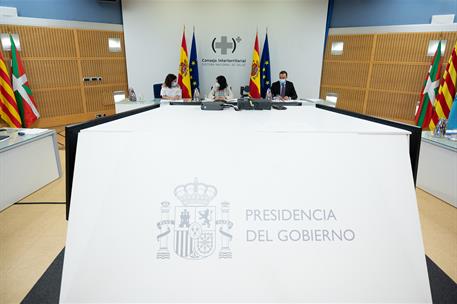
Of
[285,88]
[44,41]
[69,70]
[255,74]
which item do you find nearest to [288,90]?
[285,88]

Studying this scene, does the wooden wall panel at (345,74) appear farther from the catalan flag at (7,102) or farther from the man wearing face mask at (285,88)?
the catalan flag at (7,102)

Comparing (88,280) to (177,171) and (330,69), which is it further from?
(330,69)

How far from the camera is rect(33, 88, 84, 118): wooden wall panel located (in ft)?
19.0

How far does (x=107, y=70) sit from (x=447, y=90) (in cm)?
705

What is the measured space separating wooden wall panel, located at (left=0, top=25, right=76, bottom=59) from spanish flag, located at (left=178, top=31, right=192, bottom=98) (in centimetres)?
232

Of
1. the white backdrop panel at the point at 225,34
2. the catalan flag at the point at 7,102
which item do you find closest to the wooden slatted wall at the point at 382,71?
the white backdrop panel at the point at 225,34

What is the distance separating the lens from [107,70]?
645 centimetres

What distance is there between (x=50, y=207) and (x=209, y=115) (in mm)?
2535

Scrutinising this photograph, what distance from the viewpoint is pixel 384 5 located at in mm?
5828

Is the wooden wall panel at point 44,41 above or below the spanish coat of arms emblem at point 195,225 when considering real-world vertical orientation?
above

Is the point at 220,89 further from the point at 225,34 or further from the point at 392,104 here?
the point at 392,104

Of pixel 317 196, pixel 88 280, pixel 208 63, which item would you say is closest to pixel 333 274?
pixel 317 196

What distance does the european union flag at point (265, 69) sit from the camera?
634 centimetres

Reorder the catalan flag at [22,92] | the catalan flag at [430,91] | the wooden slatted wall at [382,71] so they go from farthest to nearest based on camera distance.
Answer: the wooden slatted wall at [382,71], the catalan flag at [430,91], the catalan flag at [22,92]
